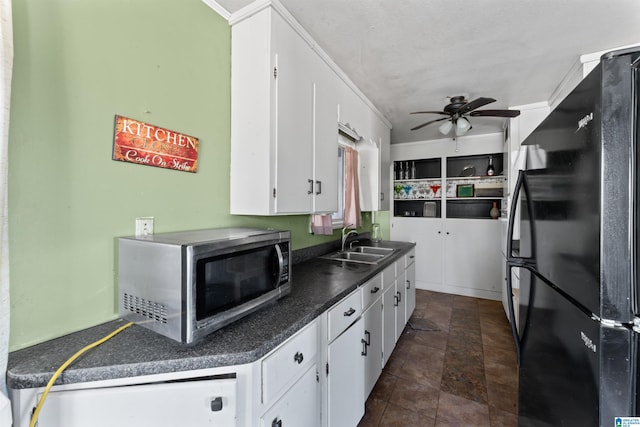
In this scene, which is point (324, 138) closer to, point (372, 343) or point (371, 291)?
point (371, 291)

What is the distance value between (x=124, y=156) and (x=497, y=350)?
10.6ft

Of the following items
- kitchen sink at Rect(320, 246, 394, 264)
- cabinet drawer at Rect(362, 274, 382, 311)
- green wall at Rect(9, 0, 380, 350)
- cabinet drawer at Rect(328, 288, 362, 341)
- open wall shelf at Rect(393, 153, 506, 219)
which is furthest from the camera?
open wall shelf at Rect(393, 153, 506, 219)

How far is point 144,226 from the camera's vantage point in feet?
3.75

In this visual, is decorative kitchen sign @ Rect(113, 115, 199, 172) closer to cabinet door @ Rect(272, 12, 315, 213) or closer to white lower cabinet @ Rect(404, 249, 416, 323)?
cabinet door @ Rect(272, 12, 315, 213)

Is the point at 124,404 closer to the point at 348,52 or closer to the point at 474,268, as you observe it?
the point at 348,52

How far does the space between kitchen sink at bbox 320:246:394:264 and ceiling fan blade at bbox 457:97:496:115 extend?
1457 mm

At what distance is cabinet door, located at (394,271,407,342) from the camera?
2.42 metres

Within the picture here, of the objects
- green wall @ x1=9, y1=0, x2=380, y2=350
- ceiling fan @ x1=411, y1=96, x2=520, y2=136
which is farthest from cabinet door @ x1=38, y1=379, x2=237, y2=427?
ceiling fan @ x1=411, y1=96, x2=520, y2=136

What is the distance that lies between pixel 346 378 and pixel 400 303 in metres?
1.26

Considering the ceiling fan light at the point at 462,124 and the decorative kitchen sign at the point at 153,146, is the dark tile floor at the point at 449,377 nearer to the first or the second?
the decorative kitchen sign at the point at 153,146

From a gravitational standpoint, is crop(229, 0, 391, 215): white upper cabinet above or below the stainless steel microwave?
above

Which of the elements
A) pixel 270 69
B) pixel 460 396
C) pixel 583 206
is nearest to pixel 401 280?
pixel 460 396

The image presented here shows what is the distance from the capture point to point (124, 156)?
1082 mm

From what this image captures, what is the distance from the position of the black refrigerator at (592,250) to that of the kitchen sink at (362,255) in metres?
1.36
